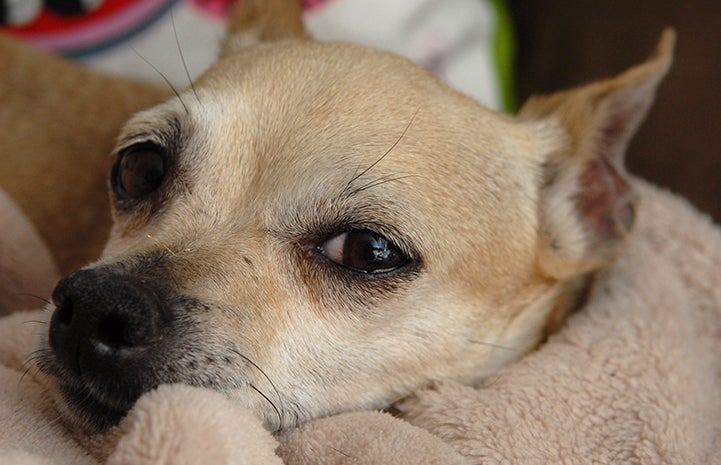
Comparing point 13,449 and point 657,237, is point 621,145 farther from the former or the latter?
point 13,449

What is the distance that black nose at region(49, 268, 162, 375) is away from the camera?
55.7 inches

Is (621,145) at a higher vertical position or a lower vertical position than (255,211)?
lower

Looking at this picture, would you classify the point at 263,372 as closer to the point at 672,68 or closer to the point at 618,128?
the point at 618,128

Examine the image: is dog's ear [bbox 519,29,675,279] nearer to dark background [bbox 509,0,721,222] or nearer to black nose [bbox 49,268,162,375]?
dark background [bbox 509,0,721,222]

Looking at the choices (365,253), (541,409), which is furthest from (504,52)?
(541,409)

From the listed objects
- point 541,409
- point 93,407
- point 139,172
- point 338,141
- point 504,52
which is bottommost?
point 504,52

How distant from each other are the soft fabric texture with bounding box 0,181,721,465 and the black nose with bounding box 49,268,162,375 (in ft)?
0.49

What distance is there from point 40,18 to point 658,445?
296 centimetres

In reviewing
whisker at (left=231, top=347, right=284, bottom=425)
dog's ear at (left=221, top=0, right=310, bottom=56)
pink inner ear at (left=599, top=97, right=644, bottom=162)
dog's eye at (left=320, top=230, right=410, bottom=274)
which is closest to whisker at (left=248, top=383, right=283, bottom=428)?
whisker at (left=231, top=347, right=284, bottom=425)

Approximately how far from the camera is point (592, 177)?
2236 mm

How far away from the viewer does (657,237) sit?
234cm

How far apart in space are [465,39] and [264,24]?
1.19m

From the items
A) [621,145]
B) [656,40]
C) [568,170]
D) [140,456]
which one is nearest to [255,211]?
[140,456]

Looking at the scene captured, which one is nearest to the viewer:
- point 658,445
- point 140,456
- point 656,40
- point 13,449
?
point 140,456
